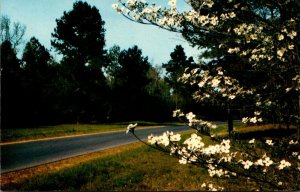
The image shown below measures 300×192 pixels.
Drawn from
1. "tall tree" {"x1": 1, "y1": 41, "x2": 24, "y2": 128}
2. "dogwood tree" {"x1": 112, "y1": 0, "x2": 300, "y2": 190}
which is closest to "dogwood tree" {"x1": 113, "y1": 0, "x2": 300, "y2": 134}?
"dogwood tree" {"x1": 112, "y1": 0, "x2": 300, "y2": 190}

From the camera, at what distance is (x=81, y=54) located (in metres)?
40.4

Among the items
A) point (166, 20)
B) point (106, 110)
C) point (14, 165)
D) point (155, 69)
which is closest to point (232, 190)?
point (166, 20)

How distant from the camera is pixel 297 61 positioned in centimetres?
451

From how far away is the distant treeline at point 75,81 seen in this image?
31.4 m

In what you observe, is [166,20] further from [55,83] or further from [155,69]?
[155,69]

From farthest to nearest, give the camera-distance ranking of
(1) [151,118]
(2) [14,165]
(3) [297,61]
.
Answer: (1) [151,118] < (2) [14,165] < (3) [297,61]

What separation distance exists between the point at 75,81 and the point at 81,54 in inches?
140

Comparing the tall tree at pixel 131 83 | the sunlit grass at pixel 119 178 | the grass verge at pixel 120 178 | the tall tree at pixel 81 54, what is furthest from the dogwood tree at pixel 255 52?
the tall tree at pixel 131 83

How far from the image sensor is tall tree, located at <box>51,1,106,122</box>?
39.1 metres

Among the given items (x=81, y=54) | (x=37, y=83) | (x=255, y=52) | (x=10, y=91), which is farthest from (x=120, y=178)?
(x=81, y=54)

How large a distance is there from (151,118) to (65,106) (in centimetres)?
2008

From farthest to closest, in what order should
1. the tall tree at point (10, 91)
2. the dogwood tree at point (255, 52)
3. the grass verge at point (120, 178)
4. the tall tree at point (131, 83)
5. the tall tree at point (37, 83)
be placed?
1. the tall tree at point (131, 83)
2. the tall tree at point (37, 83)
3. the tall tree at point (10, 91)
4. the grass verge at point (120, 178)
5. the dogwood tree at point (255, 52)

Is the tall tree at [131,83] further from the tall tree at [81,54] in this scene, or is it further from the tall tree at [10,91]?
the tall tree at [10,91]

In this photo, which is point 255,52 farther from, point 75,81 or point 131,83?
point 131,83
